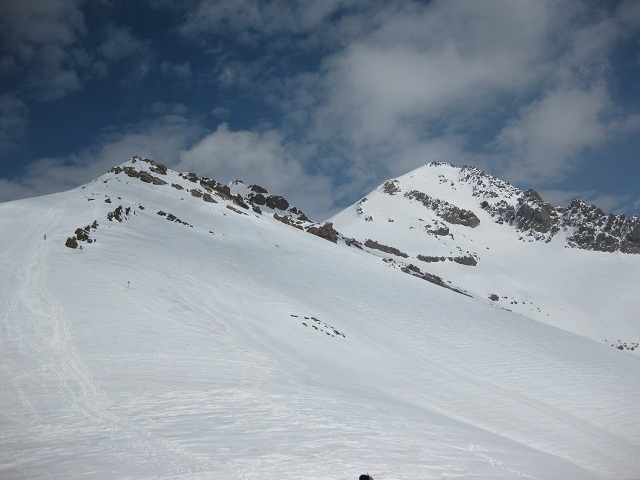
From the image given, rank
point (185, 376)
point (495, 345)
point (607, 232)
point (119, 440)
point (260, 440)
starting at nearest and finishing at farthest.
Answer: point (119, 440), point (260, 440), point (185, 376), point (495, 345), point (607, 232)

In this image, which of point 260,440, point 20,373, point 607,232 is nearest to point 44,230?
point 20,373

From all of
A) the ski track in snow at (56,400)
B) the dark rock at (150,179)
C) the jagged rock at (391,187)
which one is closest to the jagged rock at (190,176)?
the dark rock at (150,179)


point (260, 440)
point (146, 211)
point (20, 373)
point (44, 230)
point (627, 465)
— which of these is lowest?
point (20, 373)

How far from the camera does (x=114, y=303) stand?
1673 centimetres

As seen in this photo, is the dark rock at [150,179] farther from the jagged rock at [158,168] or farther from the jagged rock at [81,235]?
the jagged rock at [81,235]

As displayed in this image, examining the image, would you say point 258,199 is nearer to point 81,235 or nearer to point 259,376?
point 81,235

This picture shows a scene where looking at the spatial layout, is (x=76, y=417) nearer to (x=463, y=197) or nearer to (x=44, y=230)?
(x=44, y=230)

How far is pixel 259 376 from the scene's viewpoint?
12.9m

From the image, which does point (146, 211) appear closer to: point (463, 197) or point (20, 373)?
point (20, 373)

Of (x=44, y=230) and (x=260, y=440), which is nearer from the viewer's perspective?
(x=260, y=440)

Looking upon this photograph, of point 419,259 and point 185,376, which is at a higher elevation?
point 419,259

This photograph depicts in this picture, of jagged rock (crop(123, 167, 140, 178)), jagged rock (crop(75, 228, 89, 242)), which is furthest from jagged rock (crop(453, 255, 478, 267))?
jagged rock (crop(75, 228, 89, 242))

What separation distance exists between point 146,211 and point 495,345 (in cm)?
3592

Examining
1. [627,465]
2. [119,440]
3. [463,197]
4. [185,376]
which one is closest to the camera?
[119,440]
